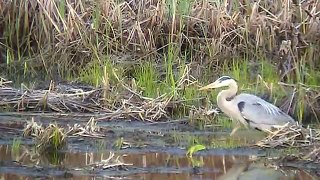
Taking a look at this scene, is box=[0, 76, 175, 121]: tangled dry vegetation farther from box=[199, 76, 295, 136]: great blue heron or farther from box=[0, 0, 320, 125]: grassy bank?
box=[199, 76, 295, 136]: great blue heron

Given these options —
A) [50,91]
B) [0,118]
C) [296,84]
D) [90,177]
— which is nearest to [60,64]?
[50,91]

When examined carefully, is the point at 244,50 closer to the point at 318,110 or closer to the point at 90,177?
the point at 318,110

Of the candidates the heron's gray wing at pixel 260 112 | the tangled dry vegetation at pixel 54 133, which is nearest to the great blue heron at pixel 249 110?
the heron's gray wing at pixel 260 112

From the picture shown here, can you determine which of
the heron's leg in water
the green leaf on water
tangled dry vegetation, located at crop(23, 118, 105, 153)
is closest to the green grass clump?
the heron's leg in water

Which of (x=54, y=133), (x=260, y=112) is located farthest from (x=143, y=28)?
(x=54, y=133)

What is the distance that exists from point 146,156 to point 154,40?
4.08 meters

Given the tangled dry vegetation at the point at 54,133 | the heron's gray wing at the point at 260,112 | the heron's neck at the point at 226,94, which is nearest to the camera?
the tangled dry vegetation at the point at 54,133

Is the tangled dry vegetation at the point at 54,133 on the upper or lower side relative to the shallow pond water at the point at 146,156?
upper

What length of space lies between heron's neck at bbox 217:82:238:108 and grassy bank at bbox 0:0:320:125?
1142 millimetres

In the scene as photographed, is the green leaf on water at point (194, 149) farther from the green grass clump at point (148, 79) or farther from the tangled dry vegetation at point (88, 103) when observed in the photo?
the green grass clump at point (148, 79)

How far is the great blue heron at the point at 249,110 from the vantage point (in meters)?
8.59

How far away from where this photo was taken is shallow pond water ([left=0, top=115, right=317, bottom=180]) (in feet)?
22.8

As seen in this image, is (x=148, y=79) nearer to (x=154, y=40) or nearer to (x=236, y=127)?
(x=154, y=40)

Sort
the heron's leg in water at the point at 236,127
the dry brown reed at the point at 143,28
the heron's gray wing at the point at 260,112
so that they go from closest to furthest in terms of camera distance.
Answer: the heron's gray wing at the point at 260,112, the heron's leg in water at the point at 236,127, the dry brown reed at the point at 143,28
